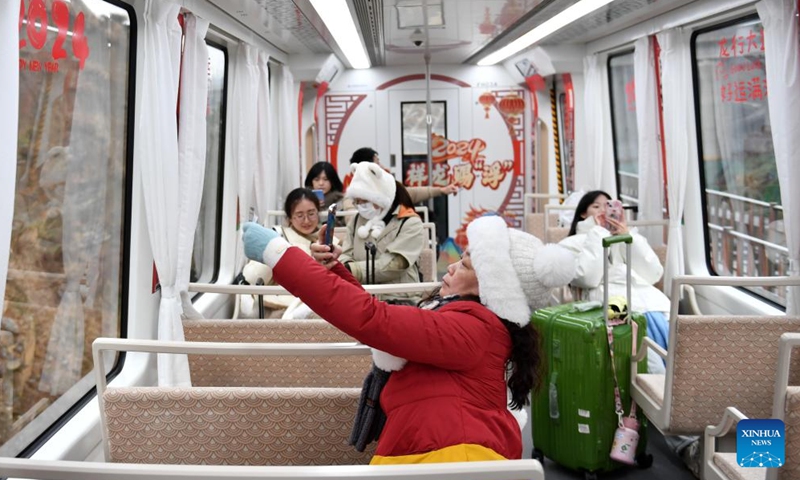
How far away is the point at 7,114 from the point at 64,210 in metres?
1.13

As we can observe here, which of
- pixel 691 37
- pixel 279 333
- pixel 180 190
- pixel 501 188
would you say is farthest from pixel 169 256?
pixel 501 188

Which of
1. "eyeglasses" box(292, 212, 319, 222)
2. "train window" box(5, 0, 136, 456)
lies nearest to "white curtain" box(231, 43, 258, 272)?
"eyeglasses" box(292, 212, 319, 222)

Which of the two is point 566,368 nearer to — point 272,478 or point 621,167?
point 272,478

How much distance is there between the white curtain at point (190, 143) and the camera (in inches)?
150

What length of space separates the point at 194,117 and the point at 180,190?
1.34 feet

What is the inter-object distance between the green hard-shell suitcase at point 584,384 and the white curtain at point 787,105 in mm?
942

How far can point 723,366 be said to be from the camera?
3309 mm

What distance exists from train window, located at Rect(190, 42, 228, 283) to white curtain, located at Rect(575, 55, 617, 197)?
375 centimetres

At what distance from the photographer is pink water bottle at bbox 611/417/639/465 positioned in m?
3.68

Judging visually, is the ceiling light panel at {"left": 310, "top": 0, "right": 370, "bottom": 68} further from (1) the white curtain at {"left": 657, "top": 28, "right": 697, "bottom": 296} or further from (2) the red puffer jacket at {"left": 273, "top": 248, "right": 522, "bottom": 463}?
(2) the red puffer jacket at {"left": 273, "top": 248, "right": 522, "bottom": 463}

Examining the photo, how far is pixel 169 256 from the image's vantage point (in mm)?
3588

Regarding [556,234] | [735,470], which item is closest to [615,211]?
[556,234]

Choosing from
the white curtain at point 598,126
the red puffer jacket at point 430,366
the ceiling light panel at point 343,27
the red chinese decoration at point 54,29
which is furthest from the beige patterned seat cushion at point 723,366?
the white curtain at point 598,126

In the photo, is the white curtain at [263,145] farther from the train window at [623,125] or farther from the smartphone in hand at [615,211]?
the train window at [623,125]
